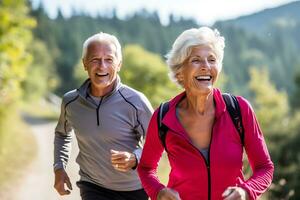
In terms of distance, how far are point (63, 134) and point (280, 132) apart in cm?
1874

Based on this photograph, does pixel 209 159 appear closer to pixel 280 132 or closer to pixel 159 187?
pixel 159 187

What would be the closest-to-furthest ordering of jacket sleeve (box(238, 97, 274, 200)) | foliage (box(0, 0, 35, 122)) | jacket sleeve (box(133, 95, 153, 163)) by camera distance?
jacket sleeve (box(238, 97, 274, 200)) → jacket sleeve (box(133, 95, 153, 163)) → foliage (box(0, 0, 35, 122))

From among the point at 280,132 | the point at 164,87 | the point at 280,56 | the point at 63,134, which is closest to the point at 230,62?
the point at 280,56

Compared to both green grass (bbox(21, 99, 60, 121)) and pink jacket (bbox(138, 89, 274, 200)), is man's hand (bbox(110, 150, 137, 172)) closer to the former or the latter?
pink jacket (bbox(138, 89, 274, 200))

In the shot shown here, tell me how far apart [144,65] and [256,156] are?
50327 millimetres

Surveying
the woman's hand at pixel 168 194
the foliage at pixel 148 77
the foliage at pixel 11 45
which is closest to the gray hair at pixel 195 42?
the woman's hand at pixel 168 194

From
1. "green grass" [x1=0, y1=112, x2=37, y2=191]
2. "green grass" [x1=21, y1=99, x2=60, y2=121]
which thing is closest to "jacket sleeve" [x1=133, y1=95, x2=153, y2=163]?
"green grass" [x1=0, y1=112, x2=37, y2=191]

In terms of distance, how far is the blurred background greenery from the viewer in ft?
48.9

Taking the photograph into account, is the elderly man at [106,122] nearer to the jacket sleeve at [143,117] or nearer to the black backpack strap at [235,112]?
the jacket sleeve at [143,117]

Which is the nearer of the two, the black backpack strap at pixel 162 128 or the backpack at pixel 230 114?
the backpack at pixel 230 114

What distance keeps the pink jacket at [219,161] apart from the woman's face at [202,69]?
0.37 ft

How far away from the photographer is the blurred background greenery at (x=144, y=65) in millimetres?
14906

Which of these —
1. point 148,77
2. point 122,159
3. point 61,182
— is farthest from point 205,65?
point 148,77

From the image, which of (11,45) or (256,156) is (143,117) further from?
(11,45)
